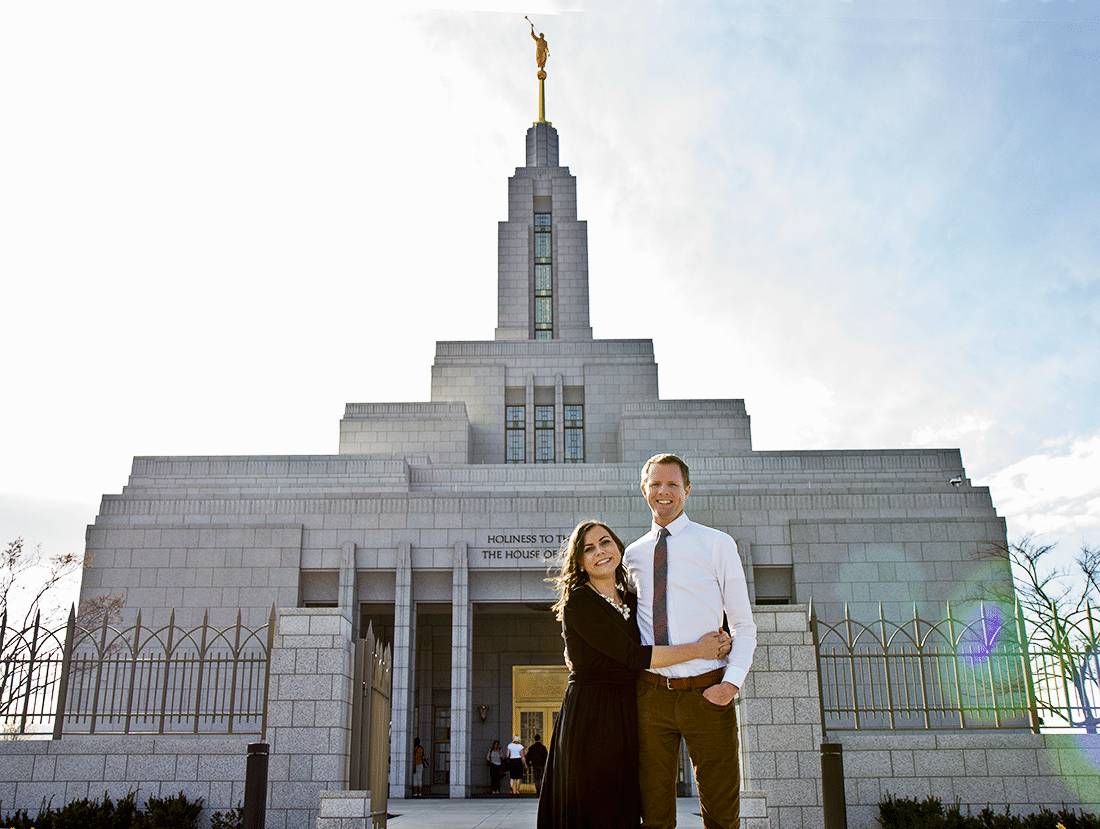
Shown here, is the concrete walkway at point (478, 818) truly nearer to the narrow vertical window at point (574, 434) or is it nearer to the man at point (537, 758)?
the man at point (537, 758)

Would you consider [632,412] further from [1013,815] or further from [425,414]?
[1013,815]

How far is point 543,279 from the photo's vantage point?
3919 cm

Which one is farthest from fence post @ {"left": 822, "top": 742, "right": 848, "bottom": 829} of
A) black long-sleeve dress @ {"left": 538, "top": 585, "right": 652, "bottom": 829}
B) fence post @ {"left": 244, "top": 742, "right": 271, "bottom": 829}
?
fence post @ {"left": 244, "top": 742, "right": 271, "bottom": 829}

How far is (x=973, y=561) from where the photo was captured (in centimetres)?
2369

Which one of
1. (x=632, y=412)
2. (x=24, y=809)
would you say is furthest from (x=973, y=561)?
(x=24, y=809)

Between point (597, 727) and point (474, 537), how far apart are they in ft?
64.5

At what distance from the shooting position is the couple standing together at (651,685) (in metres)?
4.45

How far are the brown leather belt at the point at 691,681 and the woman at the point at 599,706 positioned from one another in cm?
11

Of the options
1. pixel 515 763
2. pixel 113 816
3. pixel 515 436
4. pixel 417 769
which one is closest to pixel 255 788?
pixel 113 816

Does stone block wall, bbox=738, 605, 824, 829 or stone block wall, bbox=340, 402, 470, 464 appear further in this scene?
stone block wall, bbox=340, 402, 470, 464

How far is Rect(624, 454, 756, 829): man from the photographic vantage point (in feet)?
14.7

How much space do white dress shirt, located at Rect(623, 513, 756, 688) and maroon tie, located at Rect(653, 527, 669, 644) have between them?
0.02 meters

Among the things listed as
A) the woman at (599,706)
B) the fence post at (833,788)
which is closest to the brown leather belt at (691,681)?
the woman at (599,706)

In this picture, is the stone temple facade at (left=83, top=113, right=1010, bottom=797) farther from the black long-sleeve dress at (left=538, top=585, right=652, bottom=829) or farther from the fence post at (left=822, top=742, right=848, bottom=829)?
the black long-sleeve dress at (left=538, top=585, right=652, bottom=829)
